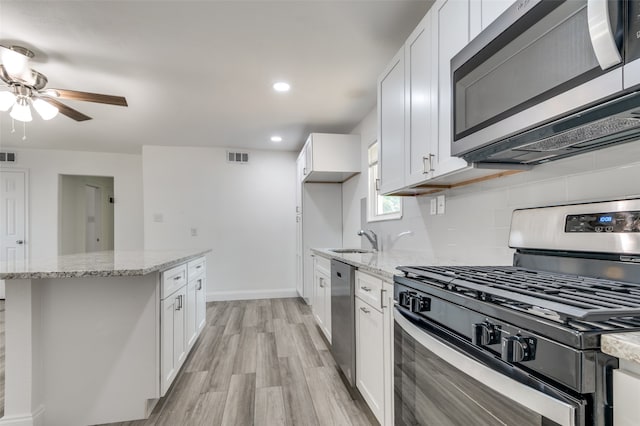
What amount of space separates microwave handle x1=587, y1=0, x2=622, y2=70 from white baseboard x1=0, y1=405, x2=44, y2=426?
2.78 meters

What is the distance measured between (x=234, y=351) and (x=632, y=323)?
9.55 feet

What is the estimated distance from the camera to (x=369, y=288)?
69.9 inches

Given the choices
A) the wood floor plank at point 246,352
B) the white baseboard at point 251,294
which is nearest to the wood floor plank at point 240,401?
the wood floor plank at point 246,352

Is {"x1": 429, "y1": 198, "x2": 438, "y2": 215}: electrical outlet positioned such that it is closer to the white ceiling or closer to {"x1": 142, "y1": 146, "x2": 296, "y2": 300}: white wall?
the white ceiling

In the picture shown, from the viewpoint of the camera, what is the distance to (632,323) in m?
0.60

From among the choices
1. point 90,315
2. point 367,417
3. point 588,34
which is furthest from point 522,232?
point 90,315

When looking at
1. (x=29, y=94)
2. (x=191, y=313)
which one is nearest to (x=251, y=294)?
(x=191, y=313)

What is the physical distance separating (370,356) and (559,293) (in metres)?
1.16

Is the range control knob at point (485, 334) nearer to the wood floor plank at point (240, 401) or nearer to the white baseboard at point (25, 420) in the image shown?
the wood floor plank at point (240, 401)

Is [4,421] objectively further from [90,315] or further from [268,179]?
[268,179]

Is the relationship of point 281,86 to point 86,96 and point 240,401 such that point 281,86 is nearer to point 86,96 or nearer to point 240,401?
point 86,96

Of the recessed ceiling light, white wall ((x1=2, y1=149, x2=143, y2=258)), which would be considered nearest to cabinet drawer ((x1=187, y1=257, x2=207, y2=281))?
the recessed ceiling light

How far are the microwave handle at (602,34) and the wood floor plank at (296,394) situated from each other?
203 cm

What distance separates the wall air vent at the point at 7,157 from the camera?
16.8 feet
